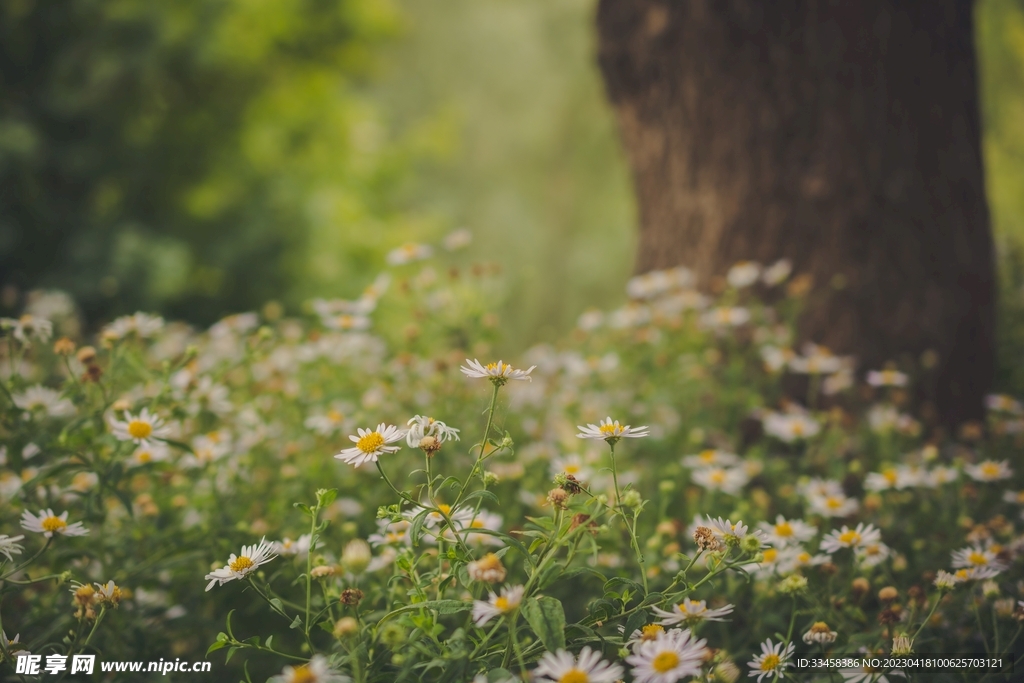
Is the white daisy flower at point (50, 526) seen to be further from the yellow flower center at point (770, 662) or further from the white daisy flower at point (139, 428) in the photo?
the yellow flower center at point (770, 662)

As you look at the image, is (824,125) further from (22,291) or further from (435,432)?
(22,291)

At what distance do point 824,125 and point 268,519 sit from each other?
77.6 inches

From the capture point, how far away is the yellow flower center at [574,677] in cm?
69

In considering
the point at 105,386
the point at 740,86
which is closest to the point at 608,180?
the point at 740,86

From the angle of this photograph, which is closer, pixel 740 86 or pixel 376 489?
pixel 376 489

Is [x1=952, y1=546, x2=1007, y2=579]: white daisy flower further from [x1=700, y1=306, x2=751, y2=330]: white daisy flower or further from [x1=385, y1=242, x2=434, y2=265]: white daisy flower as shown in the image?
[x1=385, y1=242, x2=434, y2=265]: white daisy flower

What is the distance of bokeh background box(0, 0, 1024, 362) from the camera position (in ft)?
13.1

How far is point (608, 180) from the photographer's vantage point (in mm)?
9289

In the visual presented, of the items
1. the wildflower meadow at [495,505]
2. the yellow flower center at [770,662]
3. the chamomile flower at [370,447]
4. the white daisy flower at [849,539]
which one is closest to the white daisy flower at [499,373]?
the wildflower meadow at [495,505]

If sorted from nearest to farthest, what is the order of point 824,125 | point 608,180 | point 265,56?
point 824,125, point 265,56, point 608,180

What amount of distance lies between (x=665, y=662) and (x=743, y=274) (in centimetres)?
166

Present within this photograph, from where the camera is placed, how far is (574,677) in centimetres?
69

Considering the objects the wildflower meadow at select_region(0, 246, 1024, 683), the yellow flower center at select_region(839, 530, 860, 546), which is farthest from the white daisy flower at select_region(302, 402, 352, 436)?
the yellow flower center at select_region(839, 530, 860, 546)

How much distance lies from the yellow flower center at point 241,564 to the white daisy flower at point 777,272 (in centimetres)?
177
